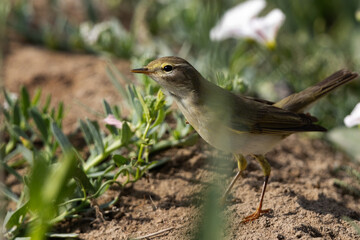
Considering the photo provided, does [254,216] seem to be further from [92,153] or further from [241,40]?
[241,40]

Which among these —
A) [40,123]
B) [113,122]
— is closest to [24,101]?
[40,123]

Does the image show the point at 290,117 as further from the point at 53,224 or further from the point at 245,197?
the point at 53,224

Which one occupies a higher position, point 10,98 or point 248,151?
point 10,98

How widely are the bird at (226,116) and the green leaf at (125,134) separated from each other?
363mm

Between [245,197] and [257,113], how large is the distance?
0.60 metres

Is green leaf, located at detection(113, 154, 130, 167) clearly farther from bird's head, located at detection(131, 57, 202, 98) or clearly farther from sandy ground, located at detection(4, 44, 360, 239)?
bird's head, located at detection(131, 57, 202, 98)

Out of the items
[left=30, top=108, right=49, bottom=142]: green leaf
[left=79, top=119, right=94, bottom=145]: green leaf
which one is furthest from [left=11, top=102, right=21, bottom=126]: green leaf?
[left=79, top=119, right=94, bottom=145]: green leaf

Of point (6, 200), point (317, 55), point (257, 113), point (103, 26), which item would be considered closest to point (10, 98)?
point (6, 200)

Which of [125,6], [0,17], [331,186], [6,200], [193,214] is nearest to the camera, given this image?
[193,214]

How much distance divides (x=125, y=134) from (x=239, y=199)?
92 cm

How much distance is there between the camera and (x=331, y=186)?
3760 mm

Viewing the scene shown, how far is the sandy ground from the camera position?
3.10 metres

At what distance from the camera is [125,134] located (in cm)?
329

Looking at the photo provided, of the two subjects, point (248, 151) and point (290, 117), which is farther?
point (290, 117)
